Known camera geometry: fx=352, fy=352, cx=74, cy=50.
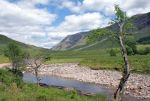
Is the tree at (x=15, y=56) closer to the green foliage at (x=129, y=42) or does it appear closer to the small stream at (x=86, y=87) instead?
the small stream at (x=86, y=87)

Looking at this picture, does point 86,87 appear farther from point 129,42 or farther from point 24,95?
point 24,95

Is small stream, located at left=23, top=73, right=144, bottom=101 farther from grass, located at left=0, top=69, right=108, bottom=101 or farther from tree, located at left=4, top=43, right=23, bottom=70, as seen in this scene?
grass, located at left=0, top=69, right=108, bottom=101

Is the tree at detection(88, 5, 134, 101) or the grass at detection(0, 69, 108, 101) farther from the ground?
the tree at detection(88, 5, 134, 101)

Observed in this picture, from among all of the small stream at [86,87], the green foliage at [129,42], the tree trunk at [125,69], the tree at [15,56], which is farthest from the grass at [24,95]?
the tree at [15,56]

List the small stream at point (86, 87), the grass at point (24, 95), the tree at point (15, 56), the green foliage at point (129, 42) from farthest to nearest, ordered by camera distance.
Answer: the tree at point (15, 56) < the small stream at point (86, 87) < the green foliage at point (129, 42) < the grass at point (24, 95)

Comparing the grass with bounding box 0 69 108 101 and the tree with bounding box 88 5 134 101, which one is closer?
the grass with bounding box 0 69 108 101

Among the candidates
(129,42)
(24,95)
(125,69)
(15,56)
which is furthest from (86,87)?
(24,95)

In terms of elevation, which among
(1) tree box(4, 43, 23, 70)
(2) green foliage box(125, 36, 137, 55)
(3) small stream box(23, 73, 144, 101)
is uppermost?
(1) tree box(4, 43, 23, 70)

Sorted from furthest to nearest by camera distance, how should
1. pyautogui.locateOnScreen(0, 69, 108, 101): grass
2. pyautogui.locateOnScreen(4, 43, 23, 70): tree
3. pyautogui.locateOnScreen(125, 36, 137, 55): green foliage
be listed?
1. pyautogui.locateOnScreen(4, 43, 23, 70): tree
2. pyautogui.locateOnScreen(125, 36, 137, 55): green foliage
3. pyautogui.locateOnScreen(0, 69, 108, 101): grass

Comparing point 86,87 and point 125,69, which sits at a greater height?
point 125,69

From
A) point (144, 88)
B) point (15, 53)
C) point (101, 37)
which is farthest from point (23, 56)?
point (101, 37)

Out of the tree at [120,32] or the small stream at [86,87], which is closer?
the tree at [120,32]

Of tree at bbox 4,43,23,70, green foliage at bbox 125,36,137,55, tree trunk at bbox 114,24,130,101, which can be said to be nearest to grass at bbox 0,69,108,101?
tree trunk at bbox 114,24,130,101

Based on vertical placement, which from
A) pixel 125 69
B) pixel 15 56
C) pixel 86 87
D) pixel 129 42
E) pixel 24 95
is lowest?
pixel 86 87
